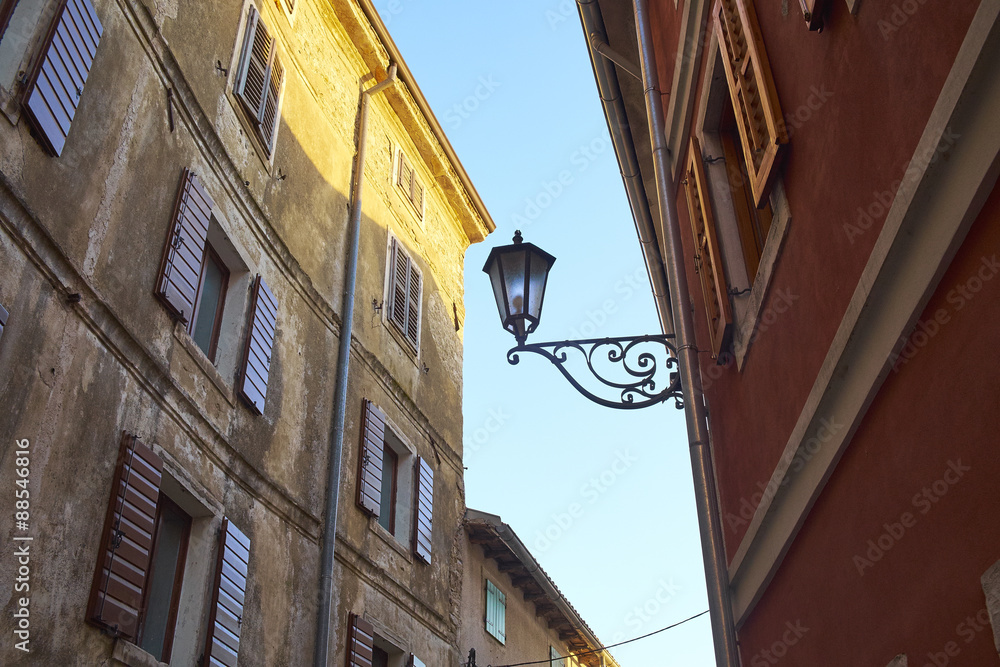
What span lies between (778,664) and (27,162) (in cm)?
514

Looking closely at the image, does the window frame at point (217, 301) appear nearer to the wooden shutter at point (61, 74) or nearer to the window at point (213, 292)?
the window at point (213, 292)

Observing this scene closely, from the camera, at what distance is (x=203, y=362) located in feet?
25.4

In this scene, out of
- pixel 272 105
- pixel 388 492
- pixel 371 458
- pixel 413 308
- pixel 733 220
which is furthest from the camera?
pixel 413 308

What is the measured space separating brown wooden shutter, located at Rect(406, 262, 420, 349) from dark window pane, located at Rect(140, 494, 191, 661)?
6309mm

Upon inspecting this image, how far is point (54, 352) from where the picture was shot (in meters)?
5.72

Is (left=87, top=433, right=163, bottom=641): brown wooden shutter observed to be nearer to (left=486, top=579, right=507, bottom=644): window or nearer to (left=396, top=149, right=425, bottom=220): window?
(left=396, top=149, right=425, bottom=220): window

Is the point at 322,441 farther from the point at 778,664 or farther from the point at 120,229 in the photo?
the point at 778,664

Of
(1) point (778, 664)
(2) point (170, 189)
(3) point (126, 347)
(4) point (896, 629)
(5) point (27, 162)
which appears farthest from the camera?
(2) point (170, 189)

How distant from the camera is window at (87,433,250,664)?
5.96 metres

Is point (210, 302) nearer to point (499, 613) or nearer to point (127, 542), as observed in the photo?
point (127, 542)

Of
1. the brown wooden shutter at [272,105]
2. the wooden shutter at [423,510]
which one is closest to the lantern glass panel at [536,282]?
the brown wooden shutter at [272,105]

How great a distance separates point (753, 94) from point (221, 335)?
5543mm

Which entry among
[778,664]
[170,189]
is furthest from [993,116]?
[170,189]

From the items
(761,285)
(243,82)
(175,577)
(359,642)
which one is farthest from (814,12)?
(359,642)
